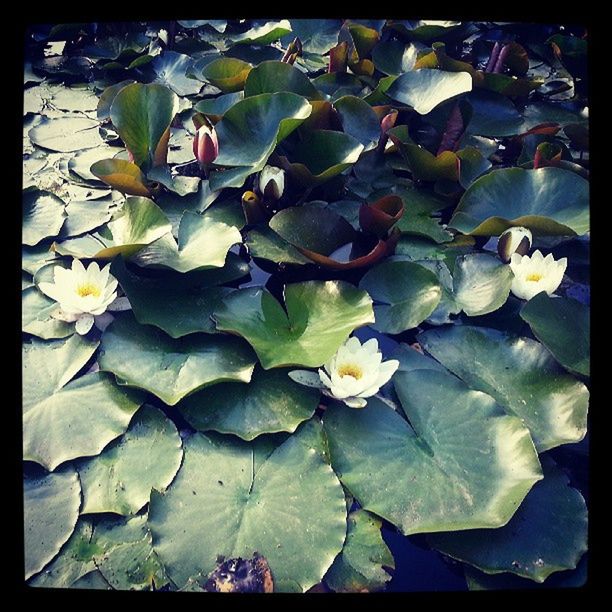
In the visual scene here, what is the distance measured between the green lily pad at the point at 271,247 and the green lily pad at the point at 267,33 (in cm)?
117

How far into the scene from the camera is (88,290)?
1.55 meters

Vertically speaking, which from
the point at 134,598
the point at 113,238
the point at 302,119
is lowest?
the point at 134,598

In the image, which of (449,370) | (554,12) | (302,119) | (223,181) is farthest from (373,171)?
(554,12)

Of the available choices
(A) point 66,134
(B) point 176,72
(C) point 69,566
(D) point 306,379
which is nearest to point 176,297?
(D) point 306,379

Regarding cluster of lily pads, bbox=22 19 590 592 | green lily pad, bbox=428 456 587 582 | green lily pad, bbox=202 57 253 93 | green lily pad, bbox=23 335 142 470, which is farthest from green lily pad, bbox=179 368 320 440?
green lily pad, bbox=202 57 253 93

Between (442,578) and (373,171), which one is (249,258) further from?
(442,578)

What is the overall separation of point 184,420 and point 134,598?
1.26 feet

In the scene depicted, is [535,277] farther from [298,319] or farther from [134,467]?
[134,467]

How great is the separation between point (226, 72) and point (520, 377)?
1555 millimetres

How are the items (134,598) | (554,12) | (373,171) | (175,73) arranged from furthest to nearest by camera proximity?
(175,73)
(554,12)
(373,171)
(134,598)

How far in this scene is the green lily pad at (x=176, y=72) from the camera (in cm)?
251

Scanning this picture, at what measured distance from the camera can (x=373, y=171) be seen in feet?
6.75

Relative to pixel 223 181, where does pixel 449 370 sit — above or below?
below

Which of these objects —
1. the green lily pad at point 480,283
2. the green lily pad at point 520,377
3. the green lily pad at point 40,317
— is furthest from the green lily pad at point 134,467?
the green lily pad at point 480,283
